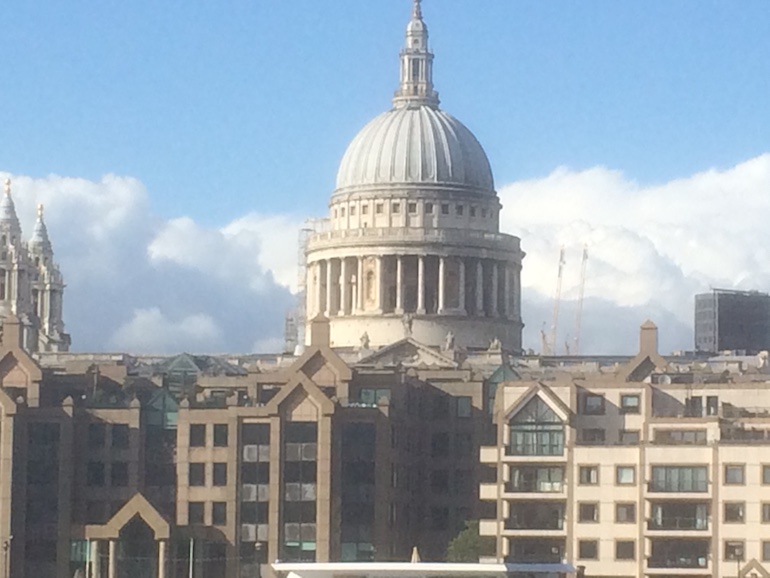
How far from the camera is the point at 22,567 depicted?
6722 inches

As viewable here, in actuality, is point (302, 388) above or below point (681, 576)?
above

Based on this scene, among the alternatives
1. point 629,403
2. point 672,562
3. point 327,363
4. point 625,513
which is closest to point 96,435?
point 327,363

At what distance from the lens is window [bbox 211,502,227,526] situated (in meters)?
171

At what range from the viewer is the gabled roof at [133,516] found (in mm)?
167000

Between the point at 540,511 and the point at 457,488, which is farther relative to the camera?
the point at 457,488

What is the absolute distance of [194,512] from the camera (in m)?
172

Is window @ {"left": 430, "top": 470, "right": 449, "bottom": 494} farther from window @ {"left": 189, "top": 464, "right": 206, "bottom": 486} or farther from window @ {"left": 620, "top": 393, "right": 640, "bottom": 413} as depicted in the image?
window @ {"left": 620, "top": 393, "right": 640, "bottom": 413}

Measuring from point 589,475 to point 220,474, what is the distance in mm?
26347

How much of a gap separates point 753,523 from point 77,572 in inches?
1666

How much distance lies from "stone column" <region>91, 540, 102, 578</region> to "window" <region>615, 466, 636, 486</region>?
32.6m

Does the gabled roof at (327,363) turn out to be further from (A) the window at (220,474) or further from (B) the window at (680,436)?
(B) the window at (680,436)

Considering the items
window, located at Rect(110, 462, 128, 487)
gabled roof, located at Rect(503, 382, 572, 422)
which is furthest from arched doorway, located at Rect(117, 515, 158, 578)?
gabled roof, located at Rect(503, 382, 572, 422)

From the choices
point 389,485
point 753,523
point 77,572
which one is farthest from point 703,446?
point 77,572

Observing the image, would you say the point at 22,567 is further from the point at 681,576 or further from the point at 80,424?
the point at 681,576
